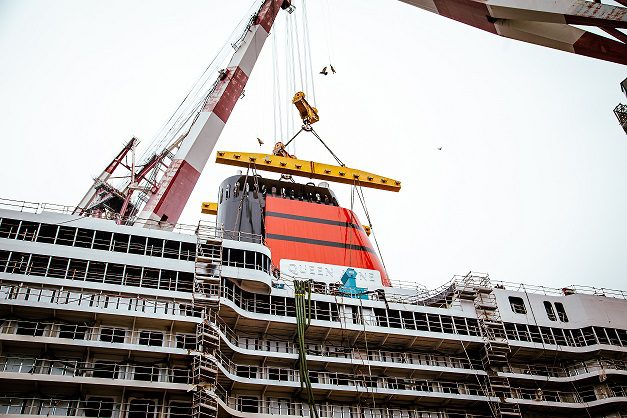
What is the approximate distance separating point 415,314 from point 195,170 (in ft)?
50.0

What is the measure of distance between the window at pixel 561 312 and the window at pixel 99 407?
86.0ft

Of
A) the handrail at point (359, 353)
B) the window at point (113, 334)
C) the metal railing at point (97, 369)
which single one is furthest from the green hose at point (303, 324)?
the window at point (113, 334)

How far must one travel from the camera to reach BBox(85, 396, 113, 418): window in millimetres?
22156

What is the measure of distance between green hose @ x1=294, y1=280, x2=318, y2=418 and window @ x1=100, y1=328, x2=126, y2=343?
26.5 ft

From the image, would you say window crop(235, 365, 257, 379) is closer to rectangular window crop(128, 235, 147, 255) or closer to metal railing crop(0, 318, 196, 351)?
metal railing crop(0, 318, 196, 351)

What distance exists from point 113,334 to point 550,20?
2068 centimetres

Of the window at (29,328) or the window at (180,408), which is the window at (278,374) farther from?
the window at (29,328)

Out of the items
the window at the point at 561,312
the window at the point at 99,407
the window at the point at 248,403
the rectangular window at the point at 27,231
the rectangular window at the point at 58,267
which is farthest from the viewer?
the window at the point at 561,312

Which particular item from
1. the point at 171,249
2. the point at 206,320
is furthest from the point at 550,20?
the point at 171,249

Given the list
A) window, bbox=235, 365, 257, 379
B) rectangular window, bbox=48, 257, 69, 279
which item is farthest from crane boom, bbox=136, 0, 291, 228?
window, bbox=235, 365, 257, 379

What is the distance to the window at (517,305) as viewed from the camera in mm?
33625

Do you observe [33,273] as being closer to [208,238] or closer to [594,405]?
[208,238]

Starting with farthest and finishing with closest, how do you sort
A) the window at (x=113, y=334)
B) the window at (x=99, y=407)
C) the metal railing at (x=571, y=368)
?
the metal railing at (x=571, y=368) < the window at (x=113, y=334) < the window at (x=99, y=407)

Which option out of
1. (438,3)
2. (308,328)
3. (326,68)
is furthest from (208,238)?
(326,68)
